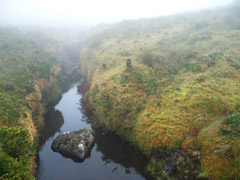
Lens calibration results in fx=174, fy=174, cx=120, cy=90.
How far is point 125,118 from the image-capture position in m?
30.7

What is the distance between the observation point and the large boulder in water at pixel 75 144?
1022 inches

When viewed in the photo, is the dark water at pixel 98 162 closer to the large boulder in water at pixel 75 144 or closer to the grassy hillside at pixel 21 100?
the large boulder in water at pixel 75 144

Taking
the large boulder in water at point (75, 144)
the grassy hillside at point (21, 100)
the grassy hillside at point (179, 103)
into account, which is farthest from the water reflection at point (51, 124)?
the grassy hillside at point (179, 103)

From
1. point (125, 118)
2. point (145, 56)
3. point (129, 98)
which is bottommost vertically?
point (125, 118)

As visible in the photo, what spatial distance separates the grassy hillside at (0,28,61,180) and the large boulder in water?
13.1 feet

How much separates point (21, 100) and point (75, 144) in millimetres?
14265

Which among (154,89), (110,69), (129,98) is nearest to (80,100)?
(110,69)

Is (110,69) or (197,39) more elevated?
(197,39)

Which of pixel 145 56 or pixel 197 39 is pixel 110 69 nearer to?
pixel 145 56

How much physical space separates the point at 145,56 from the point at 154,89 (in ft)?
48.2

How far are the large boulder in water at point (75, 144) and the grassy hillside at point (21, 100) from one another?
4001 mm

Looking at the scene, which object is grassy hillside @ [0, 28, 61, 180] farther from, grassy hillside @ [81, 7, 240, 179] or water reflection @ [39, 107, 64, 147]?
grassy hillside @ [81, 7, 240, 179]

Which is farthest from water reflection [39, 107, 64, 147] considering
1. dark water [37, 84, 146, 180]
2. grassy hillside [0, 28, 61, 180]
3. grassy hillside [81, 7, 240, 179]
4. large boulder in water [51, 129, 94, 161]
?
grassy hillside [81, 7, 240, 179]

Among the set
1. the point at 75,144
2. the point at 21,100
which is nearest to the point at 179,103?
the point at 75,144
